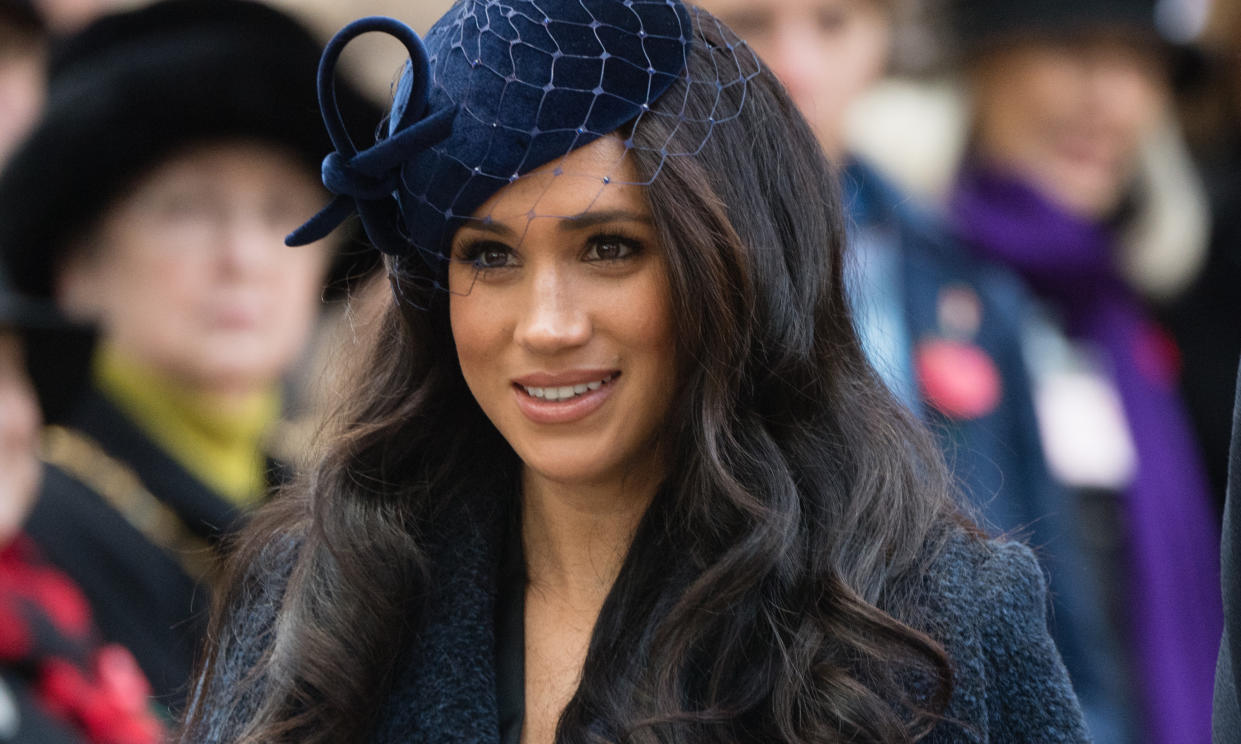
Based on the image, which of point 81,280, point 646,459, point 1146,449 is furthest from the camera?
point 81,280

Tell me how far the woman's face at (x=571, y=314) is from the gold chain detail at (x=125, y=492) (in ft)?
6.19

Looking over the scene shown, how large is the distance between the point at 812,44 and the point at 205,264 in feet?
5.50

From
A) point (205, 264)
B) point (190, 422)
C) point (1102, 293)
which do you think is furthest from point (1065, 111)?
point (190, 422)

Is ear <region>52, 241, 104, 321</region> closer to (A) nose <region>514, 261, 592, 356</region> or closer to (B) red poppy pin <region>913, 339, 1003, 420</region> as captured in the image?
(B) red poppy pin <region>913, 339, 1003, 420</region>

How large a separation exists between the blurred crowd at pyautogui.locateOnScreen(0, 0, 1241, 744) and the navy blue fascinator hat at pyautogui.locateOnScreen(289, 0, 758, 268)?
3.70ft

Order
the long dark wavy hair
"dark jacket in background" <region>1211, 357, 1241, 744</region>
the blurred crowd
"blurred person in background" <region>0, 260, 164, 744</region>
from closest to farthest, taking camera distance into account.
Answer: "dark jacket in background" <region>1211, 357, 1241, 744</region> < the long dark wavy hair < "blurred person in background" <region>0, 260, 164, 744</region> < the blurred crowd

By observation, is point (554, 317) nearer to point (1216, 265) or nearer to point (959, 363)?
point (959, 363)

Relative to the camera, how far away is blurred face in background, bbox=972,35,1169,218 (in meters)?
4.85

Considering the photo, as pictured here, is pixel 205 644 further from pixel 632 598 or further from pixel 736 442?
pixel 736 442

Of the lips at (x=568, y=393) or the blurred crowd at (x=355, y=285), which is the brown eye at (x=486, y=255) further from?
the blurred crowd at (x=355, y=285)

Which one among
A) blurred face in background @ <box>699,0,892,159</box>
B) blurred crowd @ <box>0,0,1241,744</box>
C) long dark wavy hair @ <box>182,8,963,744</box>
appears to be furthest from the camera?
blurred face in background @ <box>699,0,892,159</box>

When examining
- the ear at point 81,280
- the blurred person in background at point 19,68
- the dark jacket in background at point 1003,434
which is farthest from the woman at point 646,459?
the blurred person in background at point 19,68

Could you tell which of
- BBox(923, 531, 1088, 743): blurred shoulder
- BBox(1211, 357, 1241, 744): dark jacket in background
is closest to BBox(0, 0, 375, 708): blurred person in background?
BBox(923, 531, 1088, 743): blurred shoulder

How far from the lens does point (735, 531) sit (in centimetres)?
261
